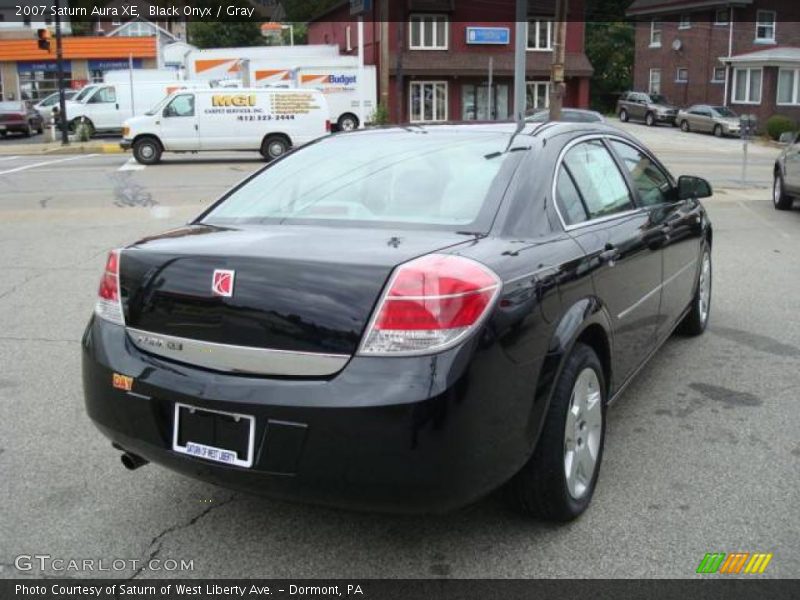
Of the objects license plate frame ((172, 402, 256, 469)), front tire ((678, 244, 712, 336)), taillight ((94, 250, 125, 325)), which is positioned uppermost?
taillight ((94, 250, 125, 325))

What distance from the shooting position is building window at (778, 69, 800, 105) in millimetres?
41906

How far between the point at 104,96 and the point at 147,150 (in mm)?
12260

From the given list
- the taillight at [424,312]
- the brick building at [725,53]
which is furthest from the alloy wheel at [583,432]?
the brick building at [725,53]

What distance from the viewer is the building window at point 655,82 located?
5156 centimetres

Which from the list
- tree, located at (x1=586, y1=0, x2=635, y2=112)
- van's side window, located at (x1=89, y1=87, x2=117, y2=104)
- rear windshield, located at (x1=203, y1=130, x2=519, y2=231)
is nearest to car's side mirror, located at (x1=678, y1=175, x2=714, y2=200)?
rear windshield, located at (x1=203, y1=130, x2=519, y2=231)

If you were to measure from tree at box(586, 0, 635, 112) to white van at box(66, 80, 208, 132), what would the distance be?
36741mm

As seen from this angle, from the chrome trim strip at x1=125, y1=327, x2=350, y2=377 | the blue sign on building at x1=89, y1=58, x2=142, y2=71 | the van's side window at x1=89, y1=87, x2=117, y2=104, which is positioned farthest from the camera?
the blue sign on building at x1=89, y1=58, x2=142, y2=71

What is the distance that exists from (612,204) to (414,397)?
6.69 feet

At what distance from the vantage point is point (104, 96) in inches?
1296

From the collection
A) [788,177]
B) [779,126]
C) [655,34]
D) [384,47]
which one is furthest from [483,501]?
[655,34]

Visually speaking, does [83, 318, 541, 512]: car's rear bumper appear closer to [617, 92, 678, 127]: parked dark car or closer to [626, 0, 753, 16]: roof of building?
[617, 92, 678, 127]: parked dark car

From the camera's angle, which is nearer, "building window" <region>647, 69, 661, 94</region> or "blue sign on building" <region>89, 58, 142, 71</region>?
"blue sign on building" <region>89, 58, 142, 71</region>

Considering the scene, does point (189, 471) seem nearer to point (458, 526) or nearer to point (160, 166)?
point (458, 526)

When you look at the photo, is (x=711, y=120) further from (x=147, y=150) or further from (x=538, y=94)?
(x=147, y=150)
